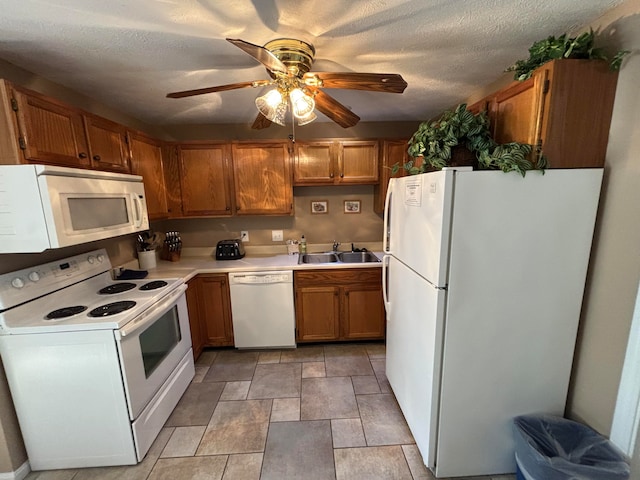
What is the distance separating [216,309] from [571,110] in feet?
9.82

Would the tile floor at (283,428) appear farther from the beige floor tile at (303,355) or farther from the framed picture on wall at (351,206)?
the framed picture on wall at (351,206)

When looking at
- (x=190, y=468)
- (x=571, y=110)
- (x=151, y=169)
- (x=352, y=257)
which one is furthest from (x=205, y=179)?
(x=571, y=110)

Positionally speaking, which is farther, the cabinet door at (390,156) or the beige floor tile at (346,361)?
the cabinet door at (390,156)

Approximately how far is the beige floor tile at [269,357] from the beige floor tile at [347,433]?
37.2 inches

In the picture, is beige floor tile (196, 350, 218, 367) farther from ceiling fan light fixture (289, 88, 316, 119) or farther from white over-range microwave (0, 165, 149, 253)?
ceiling fan light fixture (289, 88, 316, 119)

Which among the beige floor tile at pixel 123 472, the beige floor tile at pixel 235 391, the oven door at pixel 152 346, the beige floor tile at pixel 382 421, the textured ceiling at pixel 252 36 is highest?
the textured ceiling at pixel 252 36

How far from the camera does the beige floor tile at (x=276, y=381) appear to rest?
7.43ft

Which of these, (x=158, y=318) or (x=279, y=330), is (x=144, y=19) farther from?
(x=279, y=330)

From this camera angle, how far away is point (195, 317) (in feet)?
8.79

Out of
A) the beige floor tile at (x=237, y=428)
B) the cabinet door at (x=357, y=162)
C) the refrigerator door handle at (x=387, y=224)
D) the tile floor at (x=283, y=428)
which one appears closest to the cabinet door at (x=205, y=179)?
the cabinet door at (x=357, y=162)

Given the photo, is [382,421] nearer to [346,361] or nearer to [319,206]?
[346,361]

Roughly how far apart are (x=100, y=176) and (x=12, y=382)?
125 centimetres

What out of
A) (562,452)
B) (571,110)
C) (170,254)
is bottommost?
(562,452)

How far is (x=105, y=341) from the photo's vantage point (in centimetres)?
153
